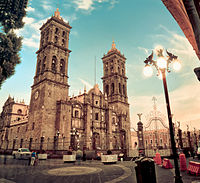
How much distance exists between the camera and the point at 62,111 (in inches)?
1164

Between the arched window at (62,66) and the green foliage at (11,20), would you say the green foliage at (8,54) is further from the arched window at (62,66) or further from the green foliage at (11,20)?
the arched window at (62,66)

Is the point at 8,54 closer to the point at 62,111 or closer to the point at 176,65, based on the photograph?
the point at 176,65

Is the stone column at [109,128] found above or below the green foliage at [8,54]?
below

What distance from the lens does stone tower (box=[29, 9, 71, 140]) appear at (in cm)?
2828

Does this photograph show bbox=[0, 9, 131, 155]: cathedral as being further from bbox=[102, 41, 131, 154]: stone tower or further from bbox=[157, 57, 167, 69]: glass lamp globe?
bbox=[157, 57, 167, 69]: glass lamp globe

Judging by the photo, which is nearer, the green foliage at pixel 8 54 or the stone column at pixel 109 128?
the green foliage at pixel 8 54

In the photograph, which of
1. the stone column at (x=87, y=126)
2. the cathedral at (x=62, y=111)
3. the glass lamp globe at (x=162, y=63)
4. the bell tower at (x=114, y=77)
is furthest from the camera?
the bell tower at (x=114, y=77)

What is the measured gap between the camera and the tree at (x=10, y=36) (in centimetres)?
1033

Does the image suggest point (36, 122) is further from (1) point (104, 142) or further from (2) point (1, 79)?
(2) point (1, 79)

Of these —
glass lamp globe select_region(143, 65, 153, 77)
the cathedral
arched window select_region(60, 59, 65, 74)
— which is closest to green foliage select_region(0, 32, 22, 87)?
glass lamp globe select_region(143, 65, 153, 77)

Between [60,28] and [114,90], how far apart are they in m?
21.2

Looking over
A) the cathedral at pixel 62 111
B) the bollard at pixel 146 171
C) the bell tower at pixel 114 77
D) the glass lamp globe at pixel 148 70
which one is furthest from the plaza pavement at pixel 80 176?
the bell tower at pixel 114 77

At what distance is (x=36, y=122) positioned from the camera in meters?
28.6

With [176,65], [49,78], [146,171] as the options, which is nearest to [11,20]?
[176,65]
